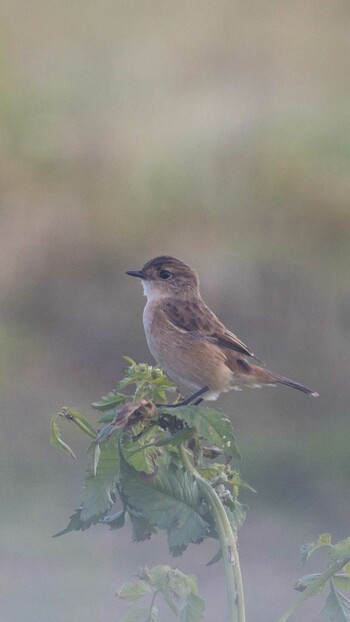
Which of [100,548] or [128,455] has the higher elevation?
[128,455]

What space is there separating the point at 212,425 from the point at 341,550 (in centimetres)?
14

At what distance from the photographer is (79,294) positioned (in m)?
3.95

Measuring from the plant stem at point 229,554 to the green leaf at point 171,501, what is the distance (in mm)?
17

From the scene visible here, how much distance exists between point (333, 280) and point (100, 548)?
1992mm

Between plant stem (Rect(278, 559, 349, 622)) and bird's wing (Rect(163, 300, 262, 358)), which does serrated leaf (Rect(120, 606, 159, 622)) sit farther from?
bird's wing (Rect(163, 300, 262, 358))

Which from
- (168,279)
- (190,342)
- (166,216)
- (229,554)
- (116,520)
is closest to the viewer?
(229,554)

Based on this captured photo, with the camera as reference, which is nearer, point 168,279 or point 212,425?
point 212,425

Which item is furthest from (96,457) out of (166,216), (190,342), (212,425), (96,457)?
(166,216)

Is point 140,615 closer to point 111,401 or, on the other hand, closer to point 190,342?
point 111,401

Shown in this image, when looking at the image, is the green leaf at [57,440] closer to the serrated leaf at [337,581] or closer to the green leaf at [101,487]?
the green leaf at [101,487]

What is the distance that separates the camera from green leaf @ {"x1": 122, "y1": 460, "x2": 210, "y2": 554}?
0.79m

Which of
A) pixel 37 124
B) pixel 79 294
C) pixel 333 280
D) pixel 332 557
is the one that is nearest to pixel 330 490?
pixel 333 280

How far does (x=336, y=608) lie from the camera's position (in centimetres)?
79

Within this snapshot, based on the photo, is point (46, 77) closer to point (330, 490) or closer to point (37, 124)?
point (37, 124)
